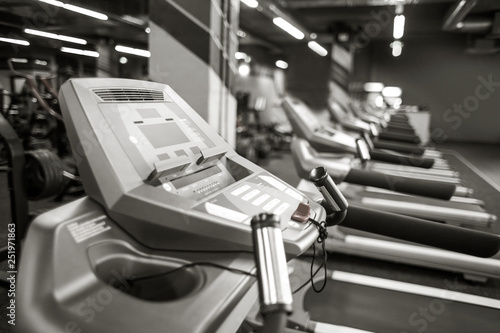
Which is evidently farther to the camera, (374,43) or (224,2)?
(374,43)

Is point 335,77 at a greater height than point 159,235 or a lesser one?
greater

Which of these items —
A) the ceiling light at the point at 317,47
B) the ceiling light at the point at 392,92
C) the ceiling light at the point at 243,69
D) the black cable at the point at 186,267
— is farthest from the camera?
the ceiling light at the point at 392,92

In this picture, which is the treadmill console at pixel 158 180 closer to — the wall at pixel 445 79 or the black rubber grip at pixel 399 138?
the black rubber grip at pixel 399 138

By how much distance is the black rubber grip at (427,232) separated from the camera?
1.27 m

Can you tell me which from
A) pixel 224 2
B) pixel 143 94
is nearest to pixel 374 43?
pixel 224 2

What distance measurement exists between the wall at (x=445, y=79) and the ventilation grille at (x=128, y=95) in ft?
38.8

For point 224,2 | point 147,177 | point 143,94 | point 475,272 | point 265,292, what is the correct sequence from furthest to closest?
point 224,2 < point 475,272 < point 143,94 < point 147,177 < point 265,292

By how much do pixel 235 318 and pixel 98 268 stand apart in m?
0.35

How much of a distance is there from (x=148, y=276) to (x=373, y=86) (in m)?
13.8

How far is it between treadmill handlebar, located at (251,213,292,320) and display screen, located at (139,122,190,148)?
1.74 ft

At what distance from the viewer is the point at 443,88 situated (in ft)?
41.7

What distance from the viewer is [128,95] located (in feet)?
3.98

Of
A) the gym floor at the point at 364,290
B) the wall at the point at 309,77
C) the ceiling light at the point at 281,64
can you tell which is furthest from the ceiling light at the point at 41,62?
the ceiling light at the point at 281,64

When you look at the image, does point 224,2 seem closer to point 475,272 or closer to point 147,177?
point 147,177
